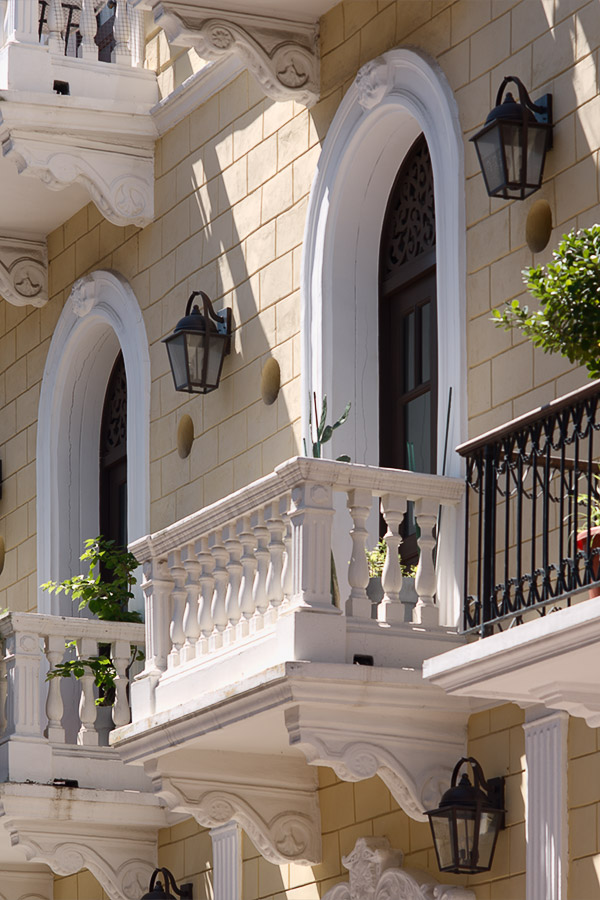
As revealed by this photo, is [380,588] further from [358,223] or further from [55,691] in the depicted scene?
[55,691]

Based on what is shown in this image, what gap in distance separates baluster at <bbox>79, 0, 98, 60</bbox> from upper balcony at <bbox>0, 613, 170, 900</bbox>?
12.1 ft

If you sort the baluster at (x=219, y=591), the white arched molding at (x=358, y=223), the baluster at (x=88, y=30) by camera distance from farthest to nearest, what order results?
the baluster at (x=88, y=30)
the white arched molding at (x=358, y=223)
the baluster at (x=219, y=591)

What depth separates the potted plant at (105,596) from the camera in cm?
1098

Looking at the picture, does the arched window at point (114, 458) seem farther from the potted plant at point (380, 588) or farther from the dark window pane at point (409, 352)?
the potted plant at point (380, 588)

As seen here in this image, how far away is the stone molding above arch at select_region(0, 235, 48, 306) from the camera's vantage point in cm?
1347

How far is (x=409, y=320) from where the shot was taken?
10062mm

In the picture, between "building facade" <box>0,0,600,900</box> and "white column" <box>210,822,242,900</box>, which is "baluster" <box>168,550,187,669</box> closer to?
"building facade" <box>0,0,600,900</box>

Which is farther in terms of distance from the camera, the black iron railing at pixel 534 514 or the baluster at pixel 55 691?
the baluster at pixel 55 691

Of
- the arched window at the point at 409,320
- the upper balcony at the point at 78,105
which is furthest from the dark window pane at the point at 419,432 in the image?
the upper balcony at the point at 78,105

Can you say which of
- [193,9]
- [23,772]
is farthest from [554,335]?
[23,772]

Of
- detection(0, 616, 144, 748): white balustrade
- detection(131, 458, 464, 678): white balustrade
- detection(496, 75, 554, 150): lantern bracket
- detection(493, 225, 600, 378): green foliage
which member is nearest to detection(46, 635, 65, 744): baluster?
detection(0, 616, 144, 748): white balustrade

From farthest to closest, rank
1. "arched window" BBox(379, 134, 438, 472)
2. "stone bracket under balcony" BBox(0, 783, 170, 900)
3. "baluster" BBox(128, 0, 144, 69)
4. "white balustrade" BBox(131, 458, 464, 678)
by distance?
"baluster" BBox(128, 0, 144, 69), "stone bracket under balcony" BBox(0, 783, 170, 900), "arched window" BBox(379, 134, 438, 472), "white balustrade" BBox(131, 458, 464, 678)

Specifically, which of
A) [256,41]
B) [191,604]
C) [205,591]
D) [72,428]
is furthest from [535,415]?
[72,428]

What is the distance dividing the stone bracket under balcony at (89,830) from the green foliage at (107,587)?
110 centimetres
